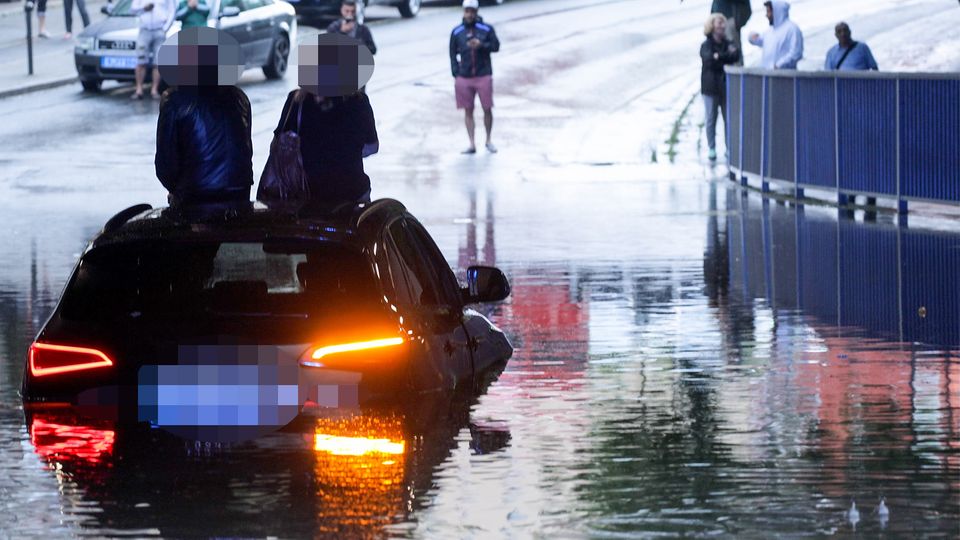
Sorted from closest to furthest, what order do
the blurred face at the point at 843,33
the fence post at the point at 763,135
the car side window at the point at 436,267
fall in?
the car side window at the point at 436,267
the fence post at the point at 763,135
the blurred face at the point at 843,33

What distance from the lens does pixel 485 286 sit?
368 inches

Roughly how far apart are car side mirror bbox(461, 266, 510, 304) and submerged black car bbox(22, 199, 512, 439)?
38.6 inches

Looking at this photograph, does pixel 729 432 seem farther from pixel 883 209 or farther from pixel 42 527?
pixel 883 209

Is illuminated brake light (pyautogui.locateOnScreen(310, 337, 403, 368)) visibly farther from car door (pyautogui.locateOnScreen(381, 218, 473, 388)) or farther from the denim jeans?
the denim jeans

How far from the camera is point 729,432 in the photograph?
356 inches

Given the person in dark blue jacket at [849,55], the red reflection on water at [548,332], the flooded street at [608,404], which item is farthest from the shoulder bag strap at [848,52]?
the red reflection on water at [548,332]

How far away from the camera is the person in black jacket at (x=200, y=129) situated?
11047 millimetres

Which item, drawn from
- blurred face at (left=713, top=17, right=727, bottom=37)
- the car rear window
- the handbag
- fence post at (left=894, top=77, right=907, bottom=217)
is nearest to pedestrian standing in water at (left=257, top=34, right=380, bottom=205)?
the handbag

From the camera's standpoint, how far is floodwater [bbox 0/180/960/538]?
7.33 metres

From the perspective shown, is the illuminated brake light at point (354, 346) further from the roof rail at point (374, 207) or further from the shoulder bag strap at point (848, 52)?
the shoulder bag strap at point (848, 52)

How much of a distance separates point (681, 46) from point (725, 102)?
12.9 meters

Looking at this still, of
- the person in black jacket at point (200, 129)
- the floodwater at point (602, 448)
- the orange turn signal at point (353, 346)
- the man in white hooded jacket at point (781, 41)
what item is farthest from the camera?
the man in white hooded jacket at point (781, 41)

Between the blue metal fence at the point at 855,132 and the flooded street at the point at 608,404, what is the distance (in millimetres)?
378

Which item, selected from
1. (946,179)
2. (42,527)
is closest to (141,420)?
(42,527)
